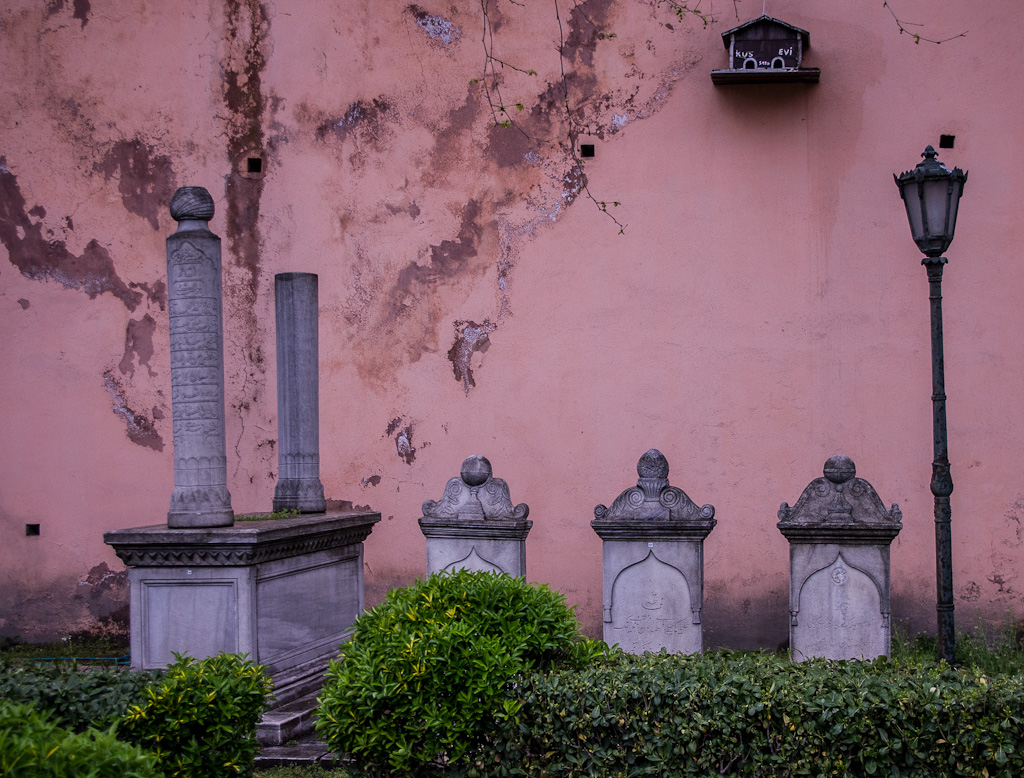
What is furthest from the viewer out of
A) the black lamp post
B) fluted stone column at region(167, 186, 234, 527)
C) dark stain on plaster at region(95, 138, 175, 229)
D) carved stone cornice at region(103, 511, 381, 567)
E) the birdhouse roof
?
dark stain on plaster at region(95, 138, 175, 229)

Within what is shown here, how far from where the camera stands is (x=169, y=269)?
5508mm

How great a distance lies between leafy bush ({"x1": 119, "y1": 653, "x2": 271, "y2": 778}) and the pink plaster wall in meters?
4.49

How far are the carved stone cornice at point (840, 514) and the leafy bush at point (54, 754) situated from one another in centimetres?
404

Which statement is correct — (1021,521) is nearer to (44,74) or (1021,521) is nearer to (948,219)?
(948,219)

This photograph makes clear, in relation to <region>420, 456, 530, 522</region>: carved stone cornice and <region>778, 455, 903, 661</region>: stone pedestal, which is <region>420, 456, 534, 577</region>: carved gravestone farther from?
<region>778, 455, 903, 661</region>: stone pedestal

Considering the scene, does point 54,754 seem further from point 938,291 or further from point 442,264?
point 442,264

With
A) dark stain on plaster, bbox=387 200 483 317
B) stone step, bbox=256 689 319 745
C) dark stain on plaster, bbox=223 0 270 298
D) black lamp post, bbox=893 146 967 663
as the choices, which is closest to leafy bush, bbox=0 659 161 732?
stone step, bbox=256 689 319 745

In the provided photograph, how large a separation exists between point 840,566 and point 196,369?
409 centimetres

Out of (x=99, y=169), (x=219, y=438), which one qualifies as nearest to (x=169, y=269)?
(x=219, y=438)

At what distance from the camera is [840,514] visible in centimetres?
544

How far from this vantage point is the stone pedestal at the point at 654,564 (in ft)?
18.3

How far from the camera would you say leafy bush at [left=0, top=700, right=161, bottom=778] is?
7.09 ft

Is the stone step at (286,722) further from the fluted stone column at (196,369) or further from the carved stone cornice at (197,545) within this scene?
the fluted stone column at (196,369)

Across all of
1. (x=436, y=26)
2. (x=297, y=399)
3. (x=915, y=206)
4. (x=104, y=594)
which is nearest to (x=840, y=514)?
(x=915, y=206)
